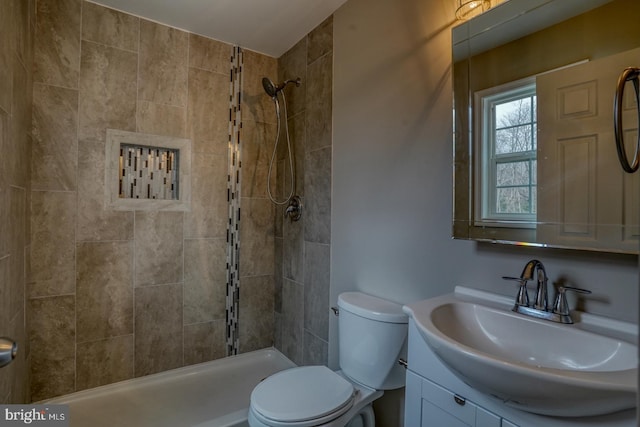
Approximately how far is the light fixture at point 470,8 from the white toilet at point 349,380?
1203mm

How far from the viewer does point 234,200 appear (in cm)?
229

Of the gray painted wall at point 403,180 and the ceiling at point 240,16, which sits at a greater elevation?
the ceiling at point 240,16

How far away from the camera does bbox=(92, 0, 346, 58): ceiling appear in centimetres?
180

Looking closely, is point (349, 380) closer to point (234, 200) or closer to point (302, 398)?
point (302, 398)

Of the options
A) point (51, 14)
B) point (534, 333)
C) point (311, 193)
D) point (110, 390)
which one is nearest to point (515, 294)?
point (534, 333)

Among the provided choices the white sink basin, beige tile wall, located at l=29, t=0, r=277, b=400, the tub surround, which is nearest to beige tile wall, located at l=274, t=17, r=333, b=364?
the tub surround

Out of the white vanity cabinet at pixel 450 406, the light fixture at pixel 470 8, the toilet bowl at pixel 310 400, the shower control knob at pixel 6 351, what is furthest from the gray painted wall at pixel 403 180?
the shower control knob at pixel 6 351

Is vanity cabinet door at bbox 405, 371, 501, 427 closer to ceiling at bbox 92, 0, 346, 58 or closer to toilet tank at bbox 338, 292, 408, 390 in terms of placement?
toilet tank at bbox 338, 292, 408, 390

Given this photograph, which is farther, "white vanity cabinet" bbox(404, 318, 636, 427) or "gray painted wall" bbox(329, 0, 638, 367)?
"gray painted wall" bbox(329, 0, 638, 367)

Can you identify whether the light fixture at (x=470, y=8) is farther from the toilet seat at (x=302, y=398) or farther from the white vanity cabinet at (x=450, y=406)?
the toilet seat at (x=302, y=398)

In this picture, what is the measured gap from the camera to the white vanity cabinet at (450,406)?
68cm

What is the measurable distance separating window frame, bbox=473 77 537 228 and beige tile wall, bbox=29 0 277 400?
5.36 ft

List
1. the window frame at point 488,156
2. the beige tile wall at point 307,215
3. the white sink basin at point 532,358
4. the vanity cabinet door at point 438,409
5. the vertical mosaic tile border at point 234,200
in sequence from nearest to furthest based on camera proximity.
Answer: the white sink basin at point 532,358 → the vanity cabinet door at point 438,409 → the window frame at point 488,156 → the beige tile wall at point 307,215 → the vertical mosaic tile border at point 234,200

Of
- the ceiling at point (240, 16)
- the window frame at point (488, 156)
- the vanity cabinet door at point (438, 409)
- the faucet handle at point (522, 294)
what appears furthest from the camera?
the ceiling at point (240, 16)
